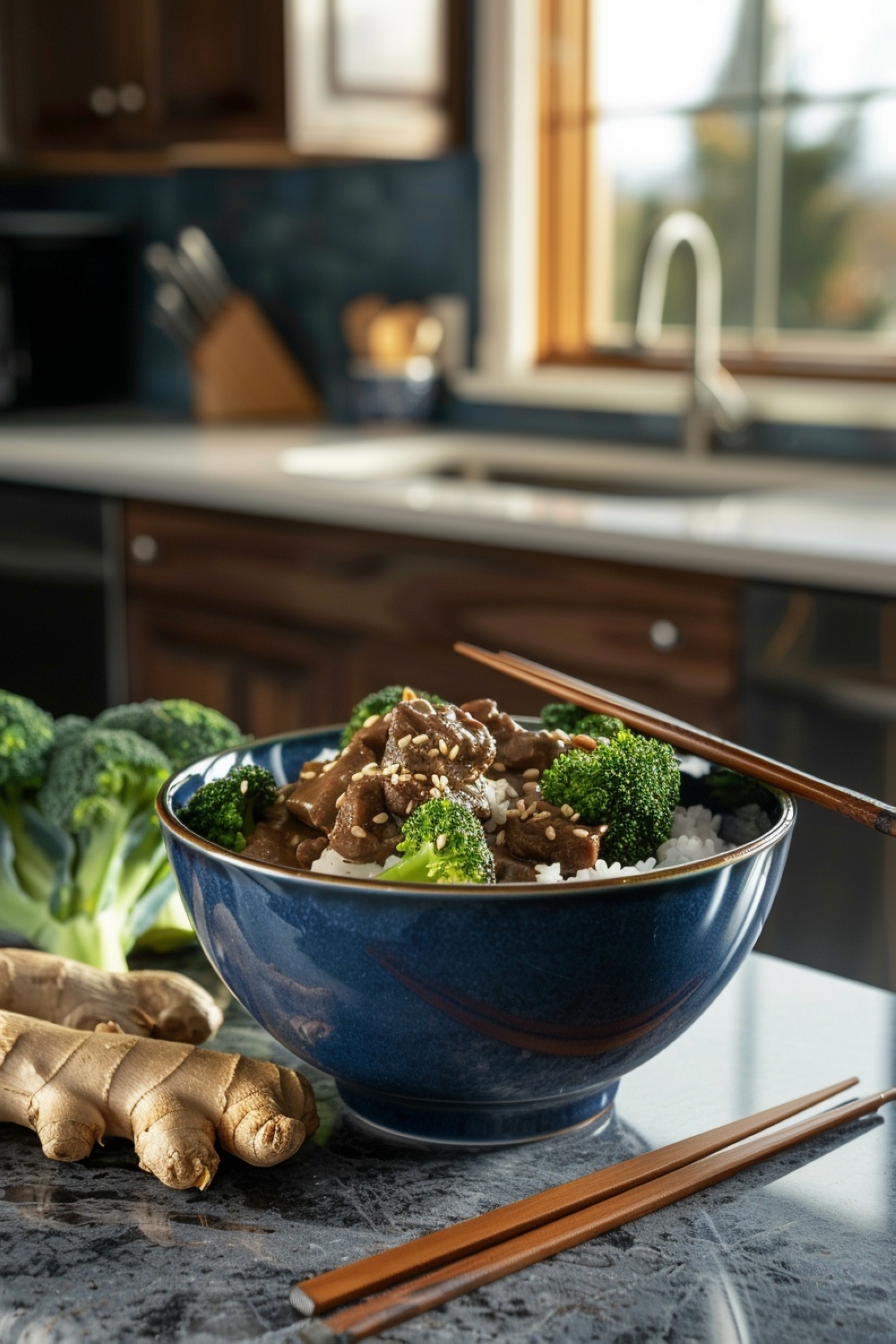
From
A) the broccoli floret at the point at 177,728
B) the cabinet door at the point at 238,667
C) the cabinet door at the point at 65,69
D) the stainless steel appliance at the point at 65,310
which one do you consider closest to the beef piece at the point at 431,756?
Answer: the broccoli floret at the point at 177,728

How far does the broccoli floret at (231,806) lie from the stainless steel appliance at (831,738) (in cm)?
128

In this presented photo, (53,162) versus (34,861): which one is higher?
(53,162)

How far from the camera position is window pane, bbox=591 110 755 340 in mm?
3068

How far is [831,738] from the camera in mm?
2059

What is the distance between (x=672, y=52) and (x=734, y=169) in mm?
266

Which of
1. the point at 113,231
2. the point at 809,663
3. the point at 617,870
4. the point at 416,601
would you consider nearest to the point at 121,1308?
the point at 617,870

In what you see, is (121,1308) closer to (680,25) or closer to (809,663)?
(809,663)

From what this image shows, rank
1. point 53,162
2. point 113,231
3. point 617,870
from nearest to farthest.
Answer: point 617,870, point 53,162, point 113,231

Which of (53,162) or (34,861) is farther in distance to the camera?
(53,162)

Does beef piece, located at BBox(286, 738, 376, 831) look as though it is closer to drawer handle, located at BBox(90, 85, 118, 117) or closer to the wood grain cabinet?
the wood grain cabinet

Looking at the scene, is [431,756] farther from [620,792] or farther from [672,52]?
[672,52]

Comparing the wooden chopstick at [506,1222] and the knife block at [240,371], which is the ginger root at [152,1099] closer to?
the wooden chopstick at [506,1222]

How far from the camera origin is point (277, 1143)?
746mm

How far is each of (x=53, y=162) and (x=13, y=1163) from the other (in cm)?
328
